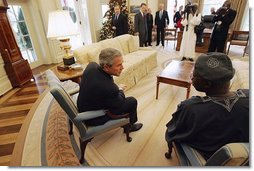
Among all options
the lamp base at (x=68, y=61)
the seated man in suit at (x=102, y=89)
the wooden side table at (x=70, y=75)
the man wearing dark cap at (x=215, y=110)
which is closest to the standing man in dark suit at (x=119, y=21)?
the lamp base at (x=68, y=61)

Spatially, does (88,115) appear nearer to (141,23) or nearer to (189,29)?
(189,29)

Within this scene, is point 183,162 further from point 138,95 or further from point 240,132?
point 138,95

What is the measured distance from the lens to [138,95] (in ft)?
9.21

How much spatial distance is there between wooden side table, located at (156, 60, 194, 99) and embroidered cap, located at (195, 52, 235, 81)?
4.50 ft

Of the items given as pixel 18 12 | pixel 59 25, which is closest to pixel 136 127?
pixel 59 25

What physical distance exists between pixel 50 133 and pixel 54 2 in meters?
3.88

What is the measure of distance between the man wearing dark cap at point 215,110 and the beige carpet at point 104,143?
2.48ft

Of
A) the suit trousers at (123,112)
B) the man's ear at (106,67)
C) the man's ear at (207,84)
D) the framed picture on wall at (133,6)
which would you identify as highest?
the framed picture on wall at (133,6)

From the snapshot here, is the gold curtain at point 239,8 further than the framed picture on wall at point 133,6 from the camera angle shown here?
No

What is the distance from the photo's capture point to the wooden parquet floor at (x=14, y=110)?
1.87 meters

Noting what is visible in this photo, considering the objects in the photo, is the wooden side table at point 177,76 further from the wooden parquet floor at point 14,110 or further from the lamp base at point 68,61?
Answer: the wooden parquet floor at point 14,110

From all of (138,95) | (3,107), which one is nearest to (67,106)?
(138,95)

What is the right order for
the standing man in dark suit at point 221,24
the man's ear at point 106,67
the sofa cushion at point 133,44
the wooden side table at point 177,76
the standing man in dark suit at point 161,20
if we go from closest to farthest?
the man's ear at point 106,67 → the wooden side table at point 177,76 → the standing man in dark suit at point 221,24 → the sofa cushion at point 133,44 → the standing man in dark suit at point 161,20

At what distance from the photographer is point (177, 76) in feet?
8.02
